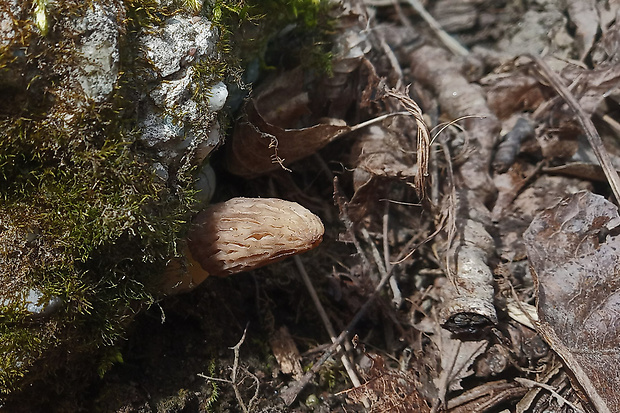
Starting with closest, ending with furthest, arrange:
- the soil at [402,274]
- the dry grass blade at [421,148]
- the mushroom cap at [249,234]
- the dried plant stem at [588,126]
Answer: the mushroom cap at [249,234] < the soil at [402,274] < the dry grass blade at [421,148] < the dried plant stem at [588,126]

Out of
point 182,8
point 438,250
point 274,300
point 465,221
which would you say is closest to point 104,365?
point 274,300

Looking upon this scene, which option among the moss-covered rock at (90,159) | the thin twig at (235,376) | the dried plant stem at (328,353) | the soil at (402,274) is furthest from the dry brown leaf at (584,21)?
the thin twig at (235,376)

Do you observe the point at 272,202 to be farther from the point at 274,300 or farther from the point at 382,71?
the point at 382,71

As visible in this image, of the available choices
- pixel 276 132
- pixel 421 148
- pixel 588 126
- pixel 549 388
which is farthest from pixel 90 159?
pixel 588 126

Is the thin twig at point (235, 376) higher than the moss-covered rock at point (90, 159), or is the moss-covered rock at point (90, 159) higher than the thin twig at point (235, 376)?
the moss-covered rock at point (90, 159)

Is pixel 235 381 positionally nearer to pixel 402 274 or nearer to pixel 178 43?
pixel 402 274

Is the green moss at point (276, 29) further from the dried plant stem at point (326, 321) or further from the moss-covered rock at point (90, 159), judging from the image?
the dried plant stem at point (326, 321)
